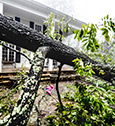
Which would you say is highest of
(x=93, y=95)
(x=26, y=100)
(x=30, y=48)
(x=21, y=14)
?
(x=21, y=14)

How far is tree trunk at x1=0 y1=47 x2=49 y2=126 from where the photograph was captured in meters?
0.61

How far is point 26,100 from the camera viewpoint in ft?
2.33

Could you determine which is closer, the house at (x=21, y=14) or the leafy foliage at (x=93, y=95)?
the leafy foliage at (x=93, y=95)

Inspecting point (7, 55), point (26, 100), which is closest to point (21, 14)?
point (7, 55)

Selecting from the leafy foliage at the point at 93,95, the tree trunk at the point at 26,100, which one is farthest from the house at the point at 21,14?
the tree trunk at the point at 26,100

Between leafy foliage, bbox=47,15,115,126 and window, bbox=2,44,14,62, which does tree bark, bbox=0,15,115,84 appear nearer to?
leafy foliage, bbox=47,15,115,126

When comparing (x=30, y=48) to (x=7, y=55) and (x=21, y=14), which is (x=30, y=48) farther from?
(x=21, y=14)

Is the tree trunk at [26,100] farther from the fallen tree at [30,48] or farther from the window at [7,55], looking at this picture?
the window at [7,55]

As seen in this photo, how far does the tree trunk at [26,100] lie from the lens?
61cm

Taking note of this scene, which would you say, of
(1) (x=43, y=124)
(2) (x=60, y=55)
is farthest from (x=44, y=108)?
(2) (x=60, y=55)

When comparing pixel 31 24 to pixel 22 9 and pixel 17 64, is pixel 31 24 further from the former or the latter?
pixel 17 64

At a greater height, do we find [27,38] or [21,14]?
[21,14]

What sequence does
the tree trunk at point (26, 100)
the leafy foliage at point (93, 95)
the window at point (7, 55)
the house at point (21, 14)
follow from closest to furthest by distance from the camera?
the tree trunk at point (26, 100)
the leafy foliage at point (93, 95)
the house at point (21, 14)
the window at point (7, 55)

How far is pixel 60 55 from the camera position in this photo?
62.7 inches
